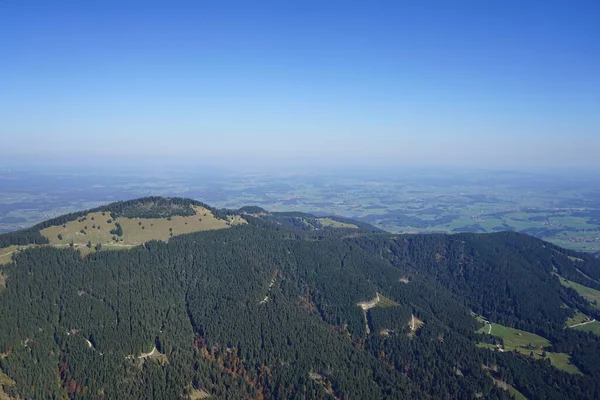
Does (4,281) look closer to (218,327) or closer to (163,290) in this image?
(163,290)

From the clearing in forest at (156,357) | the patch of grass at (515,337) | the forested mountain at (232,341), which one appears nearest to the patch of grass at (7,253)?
the forested mountain at (232,341)

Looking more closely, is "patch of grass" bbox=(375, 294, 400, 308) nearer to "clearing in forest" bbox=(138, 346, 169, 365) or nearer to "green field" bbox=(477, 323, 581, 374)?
"green field" bbox=(477, 323, 581, 374)

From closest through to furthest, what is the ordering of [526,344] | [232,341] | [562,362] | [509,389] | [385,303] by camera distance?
[509,389]
[232,341]
[562,362]
[526,344]
[385,303]

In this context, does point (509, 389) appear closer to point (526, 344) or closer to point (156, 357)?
point (526, 344)

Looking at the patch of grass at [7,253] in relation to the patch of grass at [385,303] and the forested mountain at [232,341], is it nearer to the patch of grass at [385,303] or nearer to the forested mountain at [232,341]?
the forested mountain at [232,341]

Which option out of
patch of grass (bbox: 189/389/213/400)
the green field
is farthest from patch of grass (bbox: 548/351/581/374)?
patch of grass (bbox: 189/389/213/400)

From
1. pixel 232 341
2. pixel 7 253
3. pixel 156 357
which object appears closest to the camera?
pixel 156 357

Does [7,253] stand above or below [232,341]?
above

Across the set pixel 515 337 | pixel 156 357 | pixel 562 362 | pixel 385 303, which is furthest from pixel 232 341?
pixel 562 362
